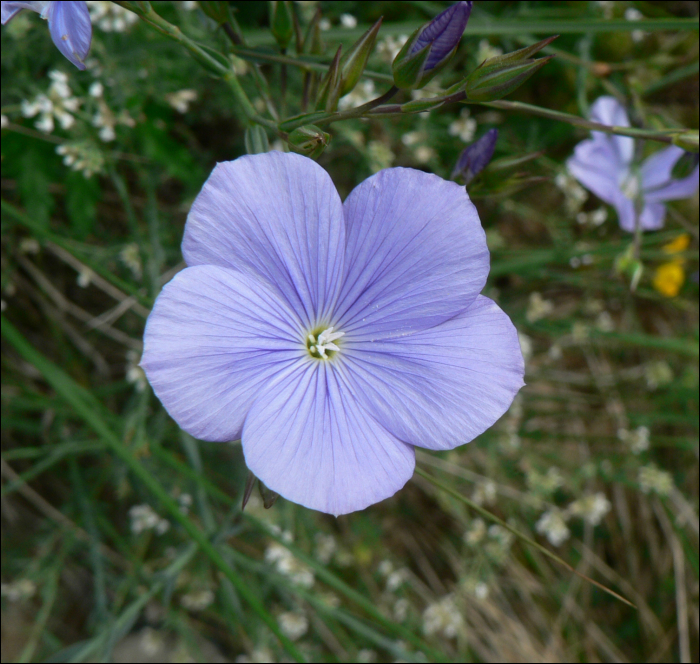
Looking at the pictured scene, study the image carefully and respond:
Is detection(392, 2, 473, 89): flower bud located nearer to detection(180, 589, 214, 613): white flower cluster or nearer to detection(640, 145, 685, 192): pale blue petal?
detection(640, 145, 685, 192): pale blue petal

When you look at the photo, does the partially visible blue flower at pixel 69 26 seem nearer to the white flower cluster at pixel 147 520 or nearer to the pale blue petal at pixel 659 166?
the white flower cluster at pixel 147 520

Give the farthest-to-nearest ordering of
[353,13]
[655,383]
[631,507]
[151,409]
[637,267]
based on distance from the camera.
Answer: [631,507] → [655,383] → [151,409] → [353,13] → [637,267]

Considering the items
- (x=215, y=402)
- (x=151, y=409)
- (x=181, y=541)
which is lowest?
(x=181, y=541)

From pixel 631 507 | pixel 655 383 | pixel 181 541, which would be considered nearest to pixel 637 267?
pixel 655 383

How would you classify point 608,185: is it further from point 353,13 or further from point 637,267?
point 353,13

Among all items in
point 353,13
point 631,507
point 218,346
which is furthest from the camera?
point 631,507

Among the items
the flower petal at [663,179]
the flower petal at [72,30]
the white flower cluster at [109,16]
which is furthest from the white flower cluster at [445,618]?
the white flower cluster at [109,16]

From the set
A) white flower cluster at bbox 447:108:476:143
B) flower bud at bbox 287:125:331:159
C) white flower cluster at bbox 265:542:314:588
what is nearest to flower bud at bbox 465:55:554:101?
flower bud at bbox 287:125:331:159
